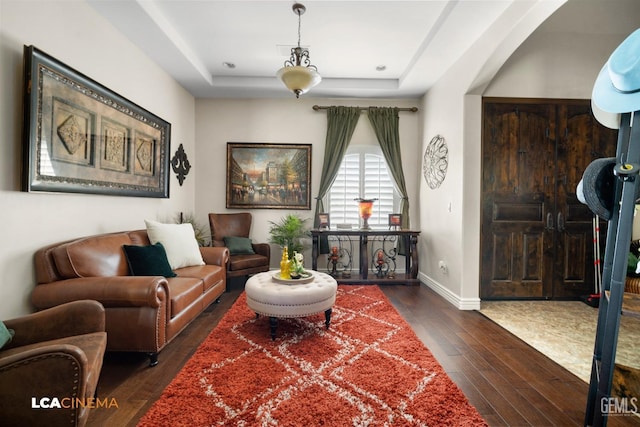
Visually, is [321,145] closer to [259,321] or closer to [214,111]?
[214,111]

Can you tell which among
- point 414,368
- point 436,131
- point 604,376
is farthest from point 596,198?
point 436,131

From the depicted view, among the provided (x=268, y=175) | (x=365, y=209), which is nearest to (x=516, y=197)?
(x=365, y=209)

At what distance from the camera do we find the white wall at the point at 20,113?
2047 mm

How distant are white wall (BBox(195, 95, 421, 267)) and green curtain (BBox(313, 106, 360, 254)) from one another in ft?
0.46

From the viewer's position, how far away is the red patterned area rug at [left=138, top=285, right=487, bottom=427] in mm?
1661

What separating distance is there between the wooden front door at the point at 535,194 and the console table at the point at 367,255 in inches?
45.3

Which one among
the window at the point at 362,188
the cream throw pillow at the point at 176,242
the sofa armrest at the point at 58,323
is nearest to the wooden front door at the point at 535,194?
the window at the point at 362,188

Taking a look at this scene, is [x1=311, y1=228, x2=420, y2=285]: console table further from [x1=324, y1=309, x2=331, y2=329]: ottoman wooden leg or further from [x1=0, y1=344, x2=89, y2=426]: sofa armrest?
[x1=0, y1=344, x2=89, y2=426]: sofa armrest

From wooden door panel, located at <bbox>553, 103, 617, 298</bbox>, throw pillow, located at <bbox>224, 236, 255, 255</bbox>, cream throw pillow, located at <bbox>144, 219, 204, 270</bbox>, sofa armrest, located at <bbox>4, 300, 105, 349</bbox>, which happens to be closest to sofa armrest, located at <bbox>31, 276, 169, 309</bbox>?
sofa armrest, located at <bbox>4, 300, 105, 349</bbox>

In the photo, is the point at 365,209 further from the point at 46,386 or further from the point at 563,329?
the point at 46,386

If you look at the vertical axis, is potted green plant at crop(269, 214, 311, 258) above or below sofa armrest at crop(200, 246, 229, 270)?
above

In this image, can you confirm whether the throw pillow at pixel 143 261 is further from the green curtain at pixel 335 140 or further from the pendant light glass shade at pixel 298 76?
the green curtain at pixel 335 140

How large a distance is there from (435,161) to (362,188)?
4.49 ft

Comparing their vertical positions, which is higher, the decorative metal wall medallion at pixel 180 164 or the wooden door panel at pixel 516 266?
the decorative metal wall medallion at pixel 180 164
